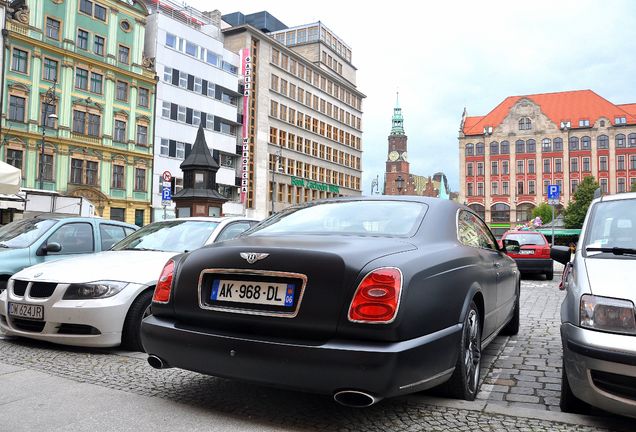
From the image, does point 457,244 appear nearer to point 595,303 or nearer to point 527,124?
point 595,303

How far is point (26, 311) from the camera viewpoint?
5.38 meters

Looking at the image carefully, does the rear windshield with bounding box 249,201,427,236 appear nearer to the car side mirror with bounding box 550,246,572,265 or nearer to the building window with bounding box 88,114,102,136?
the car side mirror with bounding box 550,246,572,265

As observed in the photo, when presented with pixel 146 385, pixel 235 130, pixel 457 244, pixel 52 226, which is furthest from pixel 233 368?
pixel 235 130

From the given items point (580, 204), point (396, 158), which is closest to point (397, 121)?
point (396, 158)

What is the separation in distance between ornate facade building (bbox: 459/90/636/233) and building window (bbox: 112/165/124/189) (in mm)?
67330

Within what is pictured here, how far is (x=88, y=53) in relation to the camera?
3903 cm

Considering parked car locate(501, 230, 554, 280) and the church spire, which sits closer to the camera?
parked car locate(501, 230, 554, 280)

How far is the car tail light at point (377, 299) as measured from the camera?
3.00 metres

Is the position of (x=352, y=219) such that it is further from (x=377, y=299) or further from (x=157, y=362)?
(x=157, y=362)

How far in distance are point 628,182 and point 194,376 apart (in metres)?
97.7

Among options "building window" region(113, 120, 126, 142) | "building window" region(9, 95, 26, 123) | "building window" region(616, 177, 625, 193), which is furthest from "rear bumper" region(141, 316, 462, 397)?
"building window" region(616, 177, 625, 193)

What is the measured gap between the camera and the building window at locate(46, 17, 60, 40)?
121 feet

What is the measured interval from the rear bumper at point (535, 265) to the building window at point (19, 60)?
33428mm

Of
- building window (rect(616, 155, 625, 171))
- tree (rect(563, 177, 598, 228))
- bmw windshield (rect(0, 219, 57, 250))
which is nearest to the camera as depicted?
bmw windshield (rect(0, 219, 57, 250))
